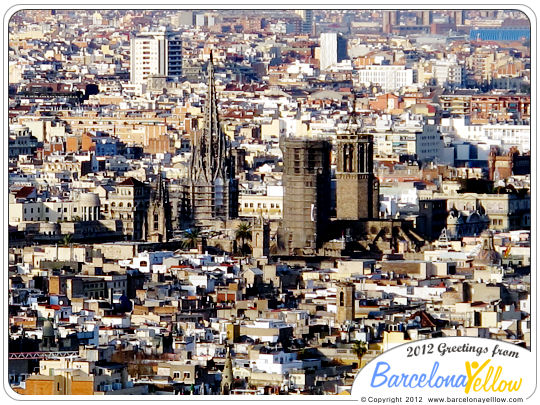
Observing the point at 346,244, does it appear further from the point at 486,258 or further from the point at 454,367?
the point at 454,367

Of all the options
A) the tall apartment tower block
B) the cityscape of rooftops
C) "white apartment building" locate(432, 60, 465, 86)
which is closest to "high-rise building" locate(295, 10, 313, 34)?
the cityscape of rooftops

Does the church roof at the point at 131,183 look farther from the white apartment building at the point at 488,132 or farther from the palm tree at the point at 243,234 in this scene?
the white apartment building at the point at 488,132

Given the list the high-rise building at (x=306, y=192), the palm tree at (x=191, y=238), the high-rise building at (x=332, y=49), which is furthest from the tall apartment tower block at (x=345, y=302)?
the high-rise building at (x=332, y=49)

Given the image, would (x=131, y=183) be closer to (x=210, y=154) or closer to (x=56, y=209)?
(x=210, y=154)

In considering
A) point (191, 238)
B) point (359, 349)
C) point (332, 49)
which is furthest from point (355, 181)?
point (332, 49)

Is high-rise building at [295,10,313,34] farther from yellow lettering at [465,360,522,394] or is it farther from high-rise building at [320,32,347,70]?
yellow lettering at [465,360,522,394]
